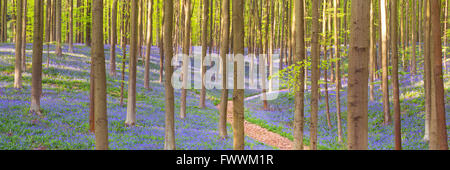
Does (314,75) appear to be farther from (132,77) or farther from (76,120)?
(76,120)

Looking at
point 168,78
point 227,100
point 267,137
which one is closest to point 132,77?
point 227,100

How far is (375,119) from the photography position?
19078mm

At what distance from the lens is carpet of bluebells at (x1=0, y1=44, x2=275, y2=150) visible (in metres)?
11.4

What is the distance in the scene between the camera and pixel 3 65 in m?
22.9

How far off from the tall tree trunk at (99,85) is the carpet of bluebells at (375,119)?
355 inches

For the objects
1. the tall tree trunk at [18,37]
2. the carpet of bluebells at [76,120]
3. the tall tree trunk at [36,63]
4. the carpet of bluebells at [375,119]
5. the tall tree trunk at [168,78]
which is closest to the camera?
the tall tree trunk at [168,78]

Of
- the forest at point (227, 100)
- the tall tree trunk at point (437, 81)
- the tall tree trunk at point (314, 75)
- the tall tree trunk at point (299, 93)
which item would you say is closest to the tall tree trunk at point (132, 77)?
the forest at point (227, 100)

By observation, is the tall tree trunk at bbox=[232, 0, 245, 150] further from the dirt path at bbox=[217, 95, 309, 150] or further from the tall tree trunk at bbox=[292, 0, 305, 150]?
the dirt path at bbox=[217, 95, 309, 150]

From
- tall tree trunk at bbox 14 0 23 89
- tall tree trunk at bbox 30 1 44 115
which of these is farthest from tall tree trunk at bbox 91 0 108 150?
tall tree trunk at bbox 14 0 23 89

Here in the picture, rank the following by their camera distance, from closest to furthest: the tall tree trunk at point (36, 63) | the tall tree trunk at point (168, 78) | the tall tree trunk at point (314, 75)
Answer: the tall tree trunk at point (168, 78) < the tall tree trunk at point (314, 75) < the tall tree trunk at point (36, 63)

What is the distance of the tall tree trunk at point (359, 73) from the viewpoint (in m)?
4.59

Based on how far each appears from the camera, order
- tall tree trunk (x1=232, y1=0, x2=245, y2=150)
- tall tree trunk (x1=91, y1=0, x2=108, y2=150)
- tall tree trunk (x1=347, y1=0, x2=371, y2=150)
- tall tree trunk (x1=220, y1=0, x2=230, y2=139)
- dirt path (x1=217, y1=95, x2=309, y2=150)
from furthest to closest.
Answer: dirt path (x1=217, y1=95, x2=309, y2=150)
tall tree trunk (x1=220, y1=0, x2=230, y2=139)
tall tree trunk (x1=232, y1=0, x2=245, y2=150)
tall tree trunk (x1=91, y1=0, x2=108, y2=150)
tall tree trunk (x1=347, y1=0, x2=371, y2=150)

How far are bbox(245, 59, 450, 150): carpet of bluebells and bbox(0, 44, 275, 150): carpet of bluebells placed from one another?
3637 millimetres

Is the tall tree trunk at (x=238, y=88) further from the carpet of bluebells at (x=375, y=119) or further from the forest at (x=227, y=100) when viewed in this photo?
the carpet of bluebells at (x=375, y=119)
